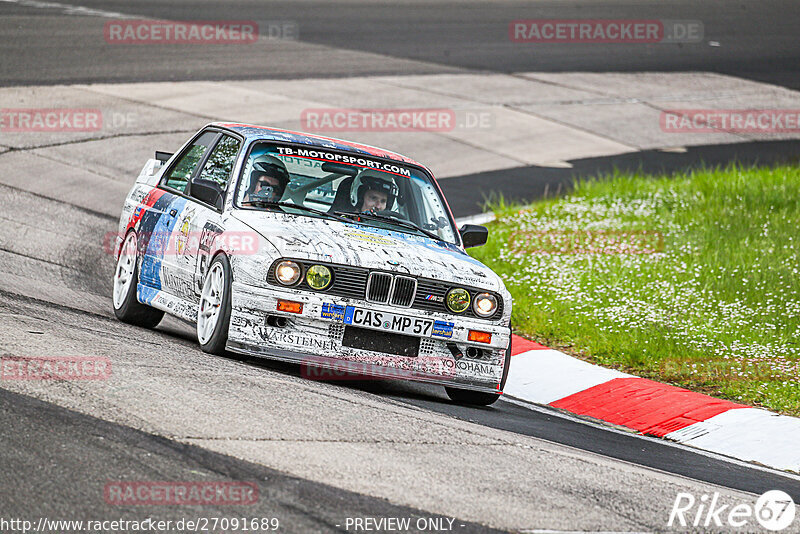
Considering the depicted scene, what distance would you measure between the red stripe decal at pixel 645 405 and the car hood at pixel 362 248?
144 cm

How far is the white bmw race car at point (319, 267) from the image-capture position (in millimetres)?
6828

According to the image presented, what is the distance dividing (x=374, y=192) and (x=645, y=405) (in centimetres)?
250

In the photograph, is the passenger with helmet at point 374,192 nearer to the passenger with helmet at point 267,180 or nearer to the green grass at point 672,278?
the passenger with helmet at point 267,180

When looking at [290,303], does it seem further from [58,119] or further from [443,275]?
[58,119]

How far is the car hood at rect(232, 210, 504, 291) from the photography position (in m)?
6.91

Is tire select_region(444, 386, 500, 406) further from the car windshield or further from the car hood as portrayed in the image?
the car windshield

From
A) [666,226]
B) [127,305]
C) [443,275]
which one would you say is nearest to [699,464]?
[443,275]

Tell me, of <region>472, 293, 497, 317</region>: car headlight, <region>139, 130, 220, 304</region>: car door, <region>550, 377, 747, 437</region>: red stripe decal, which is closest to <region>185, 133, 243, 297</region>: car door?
<region>139, 130, 220, 304</region>: car door

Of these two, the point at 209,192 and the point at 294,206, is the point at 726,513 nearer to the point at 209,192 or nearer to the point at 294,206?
the point at 294,206

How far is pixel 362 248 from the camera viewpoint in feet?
23.2

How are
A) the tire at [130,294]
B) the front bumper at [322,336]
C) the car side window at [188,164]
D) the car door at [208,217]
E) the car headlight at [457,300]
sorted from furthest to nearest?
the car side window at [188,164] < the tire at [130,294] < the car door at [208,217] < the car headlight at [457,300] < the front bumper at [322,336]

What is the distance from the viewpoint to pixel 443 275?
7098 millimetres

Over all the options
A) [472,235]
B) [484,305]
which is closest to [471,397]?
[484,305]

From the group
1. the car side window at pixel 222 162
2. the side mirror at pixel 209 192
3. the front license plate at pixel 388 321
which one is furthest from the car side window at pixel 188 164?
the front license plate at pixel 388 321
